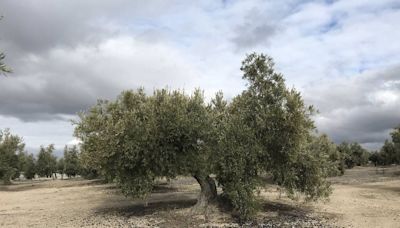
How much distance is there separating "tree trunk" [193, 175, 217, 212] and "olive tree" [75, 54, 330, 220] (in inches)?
3.4

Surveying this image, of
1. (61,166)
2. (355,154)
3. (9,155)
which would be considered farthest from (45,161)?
(355,154)

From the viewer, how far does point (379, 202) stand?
1267 inches

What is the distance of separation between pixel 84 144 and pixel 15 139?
38.5m

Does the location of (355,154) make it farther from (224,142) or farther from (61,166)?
(224,142)

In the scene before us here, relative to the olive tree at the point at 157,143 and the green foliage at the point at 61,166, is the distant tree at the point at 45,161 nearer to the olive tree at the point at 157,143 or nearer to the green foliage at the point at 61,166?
the green foliage at the point at 61,166

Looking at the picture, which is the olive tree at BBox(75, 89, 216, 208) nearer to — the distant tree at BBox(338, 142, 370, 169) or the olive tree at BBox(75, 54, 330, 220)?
the olive tree at BBox(75, 54, 330, 220)

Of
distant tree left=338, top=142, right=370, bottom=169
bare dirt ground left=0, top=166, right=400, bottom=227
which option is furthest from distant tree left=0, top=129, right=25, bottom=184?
distant tree left=338, top=142, right=370, bottom=169

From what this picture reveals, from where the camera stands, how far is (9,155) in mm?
59344

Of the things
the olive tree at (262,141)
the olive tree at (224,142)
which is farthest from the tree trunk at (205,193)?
the olive tree at (262,141)

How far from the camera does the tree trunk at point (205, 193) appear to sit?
80.1 feet

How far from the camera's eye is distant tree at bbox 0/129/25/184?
5791 centimetres

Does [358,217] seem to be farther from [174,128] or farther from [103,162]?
[103,162]

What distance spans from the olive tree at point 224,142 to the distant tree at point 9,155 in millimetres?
39098

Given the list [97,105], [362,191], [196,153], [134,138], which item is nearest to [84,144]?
[97,105]
